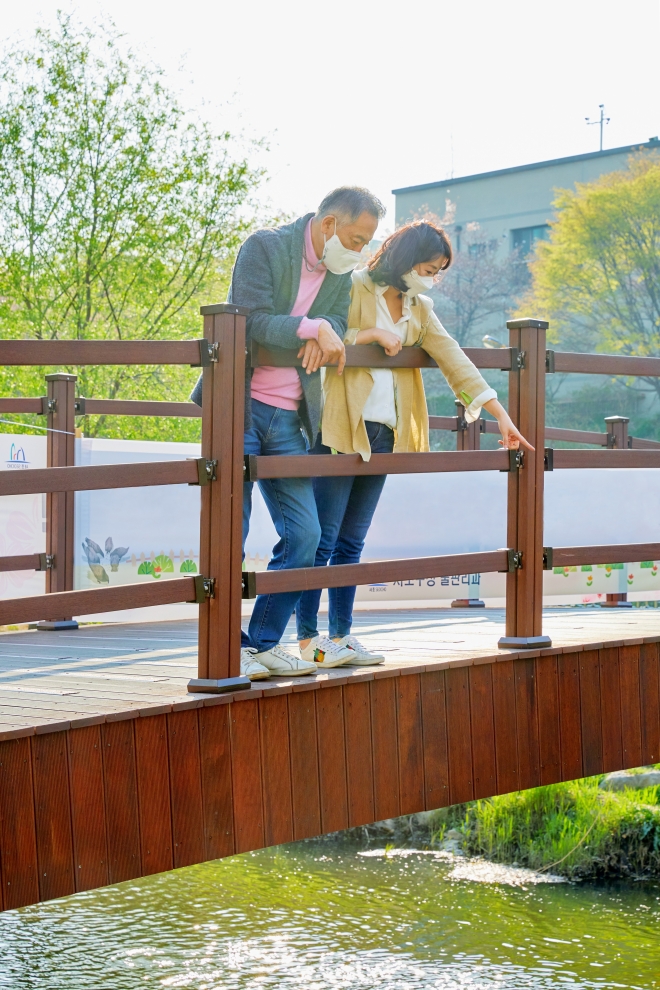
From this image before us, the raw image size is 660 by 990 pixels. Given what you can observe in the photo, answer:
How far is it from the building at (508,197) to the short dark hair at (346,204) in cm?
3798

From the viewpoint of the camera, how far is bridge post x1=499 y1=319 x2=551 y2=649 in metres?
4.73

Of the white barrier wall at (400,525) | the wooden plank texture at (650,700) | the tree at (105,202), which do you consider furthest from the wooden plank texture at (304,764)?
the tree at (105,202)

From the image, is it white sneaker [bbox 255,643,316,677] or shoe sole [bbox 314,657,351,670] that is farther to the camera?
shoe sole [bbox 314,657,351,670]

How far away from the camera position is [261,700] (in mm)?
3869

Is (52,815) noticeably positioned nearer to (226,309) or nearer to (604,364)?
(226,309)

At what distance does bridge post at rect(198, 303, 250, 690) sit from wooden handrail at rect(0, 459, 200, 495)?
10 centimetres

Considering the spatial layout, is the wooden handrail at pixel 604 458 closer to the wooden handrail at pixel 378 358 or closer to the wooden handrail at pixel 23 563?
the wooden handrail at pixel 378 358

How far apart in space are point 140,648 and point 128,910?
5.79 meters

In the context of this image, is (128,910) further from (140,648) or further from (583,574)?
(140,648)

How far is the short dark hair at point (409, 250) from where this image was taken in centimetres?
421

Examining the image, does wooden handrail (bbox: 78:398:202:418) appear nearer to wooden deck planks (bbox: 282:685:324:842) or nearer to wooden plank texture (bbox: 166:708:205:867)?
wooden deck planks (bbox: 282:685:324:842)

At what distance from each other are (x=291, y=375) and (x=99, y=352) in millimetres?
718

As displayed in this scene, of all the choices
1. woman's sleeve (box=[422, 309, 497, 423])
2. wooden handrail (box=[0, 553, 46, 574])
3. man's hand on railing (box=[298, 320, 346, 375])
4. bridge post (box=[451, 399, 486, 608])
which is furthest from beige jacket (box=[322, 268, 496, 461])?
bridge post (box=[451, 399, 486, 608])

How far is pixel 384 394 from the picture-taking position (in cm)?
439
